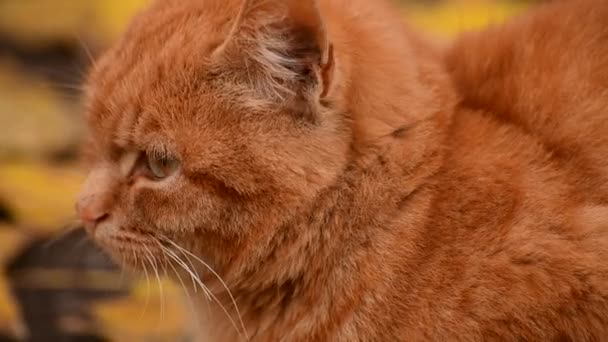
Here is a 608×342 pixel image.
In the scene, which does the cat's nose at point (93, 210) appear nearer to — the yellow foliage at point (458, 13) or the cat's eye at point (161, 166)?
the cat's eye at point (161, 166)

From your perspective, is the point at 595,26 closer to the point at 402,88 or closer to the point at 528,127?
the point at 528,127

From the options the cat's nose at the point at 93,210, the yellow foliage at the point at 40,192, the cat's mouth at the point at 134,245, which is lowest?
the yellow foliage at the point at 40,192

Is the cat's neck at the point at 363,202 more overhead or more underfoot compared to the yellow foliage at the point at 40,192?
more overhead

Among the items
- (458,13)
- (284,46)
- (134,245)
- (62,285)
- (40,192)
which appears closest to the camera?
(284,46)

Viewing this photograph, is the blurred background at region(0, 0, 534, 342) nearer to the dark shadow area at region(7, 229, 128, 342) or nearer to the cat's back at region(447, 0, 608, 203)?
the dark shadow area at region(7, 229, 128, 342)

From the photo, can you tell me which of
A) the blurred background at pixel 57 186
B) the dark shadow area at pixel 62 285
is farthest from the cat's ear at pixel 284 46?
the dark shadow area at pixel 62 285

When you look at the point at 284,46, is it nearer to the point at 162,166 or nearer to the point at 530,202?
the point at 162,166

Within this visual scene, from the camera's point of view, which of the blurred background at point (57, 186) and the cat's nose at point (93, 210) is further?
the blurred background at point (57, 186)

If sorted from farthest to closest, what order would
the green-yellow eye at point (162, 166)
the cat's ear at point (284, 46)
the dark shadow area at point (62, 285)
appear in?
the dark shadow area at point (62, 285), the green-yellow eye at point (162, 166), the cat's ear at point (284, 46)

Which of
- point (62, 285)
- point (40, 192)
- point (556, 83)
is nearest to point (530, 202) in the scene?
point (556, 83)
